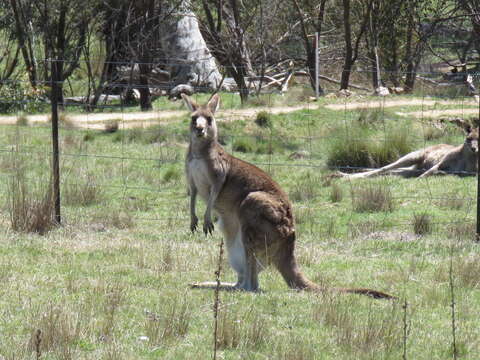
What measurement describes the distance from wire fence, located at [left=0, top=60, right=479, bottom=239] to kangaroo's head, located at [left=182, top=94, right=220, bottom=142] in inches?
107

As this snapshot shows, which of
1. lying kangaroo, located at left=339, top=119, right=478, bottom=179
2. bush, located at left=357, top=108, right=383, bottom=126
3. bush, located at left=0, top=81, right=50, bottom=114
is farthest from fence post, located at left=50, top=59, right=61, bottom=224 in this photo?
bush, located at left=0, top=81, right=50, bottom=114

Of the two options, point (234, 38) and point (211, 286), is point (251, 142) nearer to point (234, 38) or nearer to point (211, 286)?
point (211, 286)

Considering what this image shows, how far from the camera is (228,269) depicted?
778 cm

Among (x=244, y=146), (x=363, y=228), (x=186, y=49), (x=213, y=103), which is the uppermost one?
(x=186, y=49)

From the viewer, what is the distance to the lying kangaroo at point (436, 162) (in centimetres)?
1358

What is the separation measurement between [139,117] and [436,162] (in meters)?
8.42

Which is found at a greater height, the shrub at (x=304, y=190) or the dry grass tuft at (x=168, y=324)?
the dry grass tuft at (x=168, y=324)

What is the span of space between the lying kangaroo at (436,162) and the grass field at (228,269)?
0.42m

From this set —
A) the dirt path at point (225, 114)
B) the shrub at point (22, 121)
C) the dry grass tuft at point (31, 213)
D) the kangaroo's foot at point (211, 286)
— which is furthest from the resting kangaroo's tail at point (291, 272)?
the shrub at point (22, 121)

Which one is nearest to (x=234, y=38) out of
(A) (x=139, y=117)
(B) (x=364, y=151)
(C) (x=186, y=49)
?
(C) (x=186, y=49)

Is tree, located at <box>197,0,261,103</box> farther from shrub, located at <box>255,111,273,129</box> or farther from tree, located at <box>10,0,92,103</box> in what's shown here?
shrub, located at <box>255,111,273,129</box>

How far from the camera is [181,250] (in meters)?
8.24

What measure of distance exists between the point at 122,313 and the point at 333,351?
156 centimetres

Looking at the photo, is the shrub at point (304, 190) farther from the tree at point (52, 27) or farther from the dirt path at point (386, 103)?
the tree at point (52, 27)
